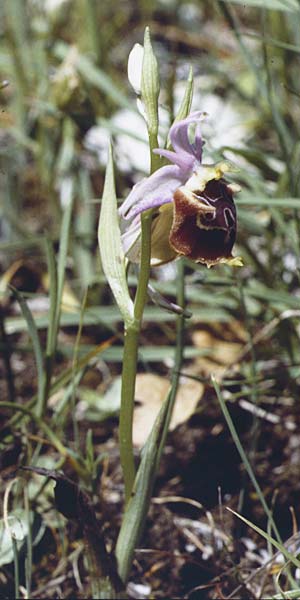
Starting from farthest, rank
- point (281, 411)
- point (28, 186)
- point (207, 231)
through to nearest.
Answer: point (28, 186) → point (281, 411) → point (207, 231)

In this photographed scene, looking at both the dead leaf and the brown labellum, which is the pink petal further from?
the dead leaf

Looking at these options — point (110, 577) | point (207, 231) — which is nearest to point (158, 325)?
point (110, 577)

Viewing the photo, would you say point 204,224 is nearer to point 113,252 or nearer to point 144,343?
point 113,252

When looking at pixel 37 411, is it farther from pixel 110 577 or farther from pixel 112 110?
pixel 112 110

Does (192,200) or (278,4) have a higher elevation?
(278,4)

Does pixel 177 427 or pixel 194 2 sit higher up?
pixel 194 2

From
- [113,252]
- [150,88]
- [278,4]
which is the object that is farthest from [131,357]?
[278,4]
